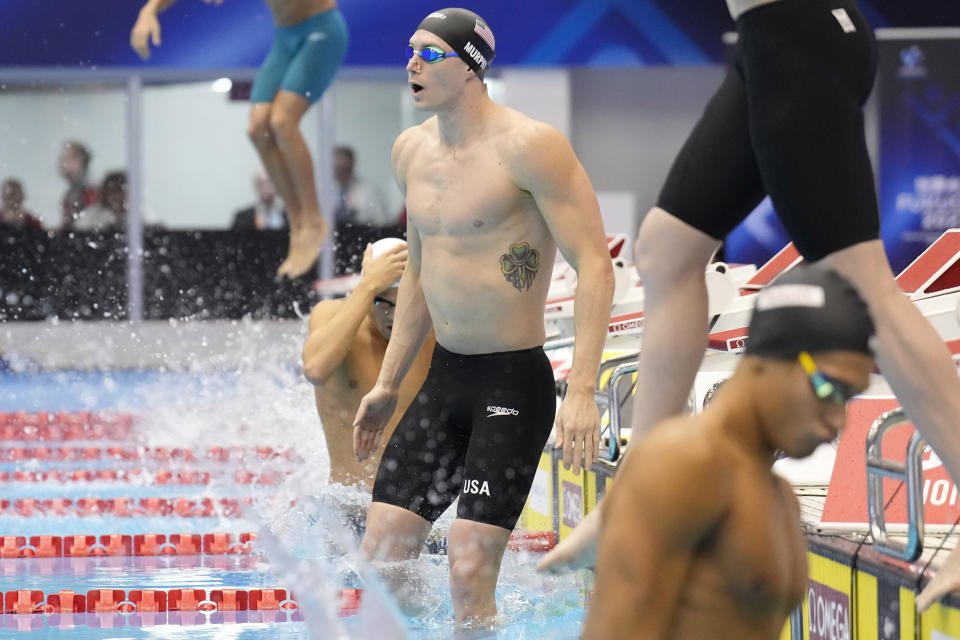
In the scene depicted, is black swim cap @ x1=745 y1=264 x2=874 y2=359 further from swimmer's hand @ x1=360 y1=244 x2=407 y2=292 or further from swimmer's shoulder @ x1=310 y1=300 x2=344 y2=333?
swimmer's shoulder @ x1=310 y1=300 x2=344 y2=333

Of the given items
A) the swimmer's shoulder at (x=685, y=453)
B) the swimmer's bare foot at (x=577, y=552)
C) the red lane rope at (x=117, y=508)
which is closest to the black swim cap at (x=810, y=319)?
the swimmer's shoulder at (x=685, y=453)

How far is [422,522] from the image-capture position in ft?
11.5

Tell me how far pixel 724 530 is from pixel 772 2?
108 cm

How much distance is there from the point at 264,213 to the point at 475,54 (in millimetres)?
10819

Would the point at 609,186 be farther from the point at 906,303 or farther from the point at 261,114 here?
the point at 906,303

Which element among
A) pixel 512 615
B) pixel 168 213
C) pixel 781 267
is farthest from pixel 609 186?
pixel 512 615

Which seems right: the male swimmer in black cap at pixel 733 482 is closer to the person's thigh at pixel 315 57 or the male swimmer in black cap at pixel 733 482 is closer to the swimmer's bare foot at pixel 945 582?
the swimmer's bare foot at pixel 945 582

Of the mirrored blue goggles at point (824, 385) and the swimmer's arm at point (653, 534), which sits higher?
the mirrored blue goggles at point (824, 385)

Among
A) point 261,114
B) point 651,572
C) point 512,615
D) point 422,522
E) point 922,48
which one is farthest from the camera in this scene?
point 922,48

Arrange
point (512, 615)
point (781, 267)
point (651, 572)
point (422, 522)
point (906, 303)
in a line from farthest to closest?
1. point (781, 267)
2. point (512, 615)
3. point (422, 522)
4. point (906, 303)
5. point (651, 572)

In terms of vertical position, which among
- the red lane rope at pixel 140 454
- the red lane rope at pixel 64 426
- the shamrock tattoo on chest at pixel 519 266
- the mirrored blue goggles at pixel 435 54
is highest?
the mirrored blue goggles at pixel 435 54

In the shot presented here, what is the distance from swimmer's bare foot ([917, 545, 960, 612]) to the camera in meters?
2.30

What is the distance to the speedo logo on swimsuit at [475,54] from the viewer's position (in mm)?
3479

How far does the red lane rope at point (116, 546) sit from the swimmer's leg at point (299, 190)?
492 centimetres
